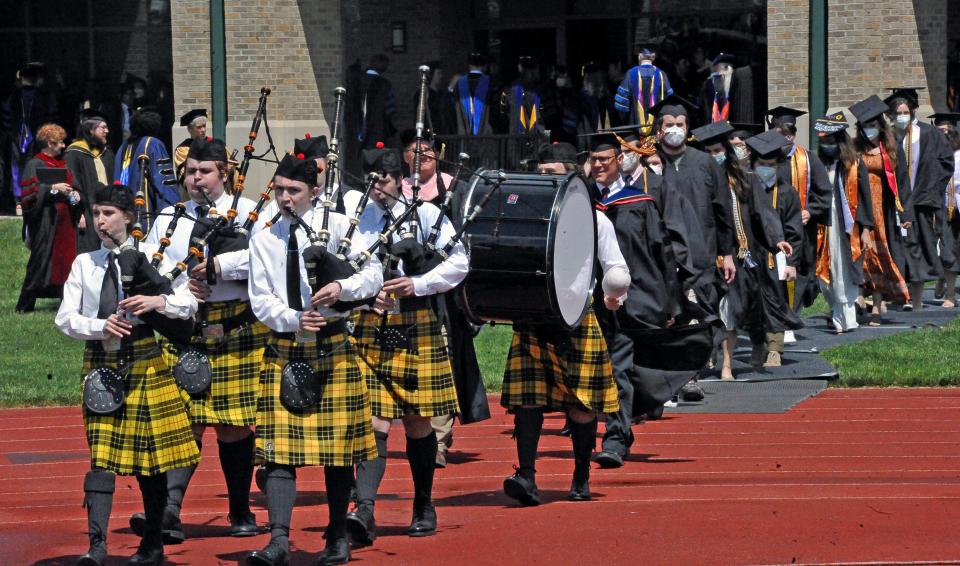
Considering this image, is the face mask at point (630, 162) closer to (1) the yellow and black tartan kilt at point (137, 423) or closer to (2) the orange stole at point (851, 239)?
(1) the yellow and black tartan kilt at point (137, 423)

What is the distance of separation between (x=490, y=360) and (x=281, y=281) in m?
6.83

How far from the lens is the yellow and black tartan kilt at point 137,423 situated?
23.2 feet

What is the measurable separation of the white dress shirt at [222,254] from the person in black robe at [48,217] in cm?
862

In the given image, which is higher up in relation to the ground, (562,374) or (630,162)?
(630,162)

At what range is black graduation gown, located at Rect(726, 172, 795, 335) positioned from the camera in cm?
1277

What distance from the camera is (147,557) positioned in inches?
281

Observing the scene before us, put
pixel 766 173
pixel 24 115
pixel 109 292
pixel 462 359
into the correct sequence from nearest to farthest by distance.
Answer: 1. pixel 109 292
2. pixel 462 359
3. pixel 766 173
4. pixel 24 115

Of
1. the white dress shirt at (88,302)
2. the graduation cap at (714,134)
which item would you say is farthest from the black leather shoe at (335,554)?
the graduation cap at (714,134)

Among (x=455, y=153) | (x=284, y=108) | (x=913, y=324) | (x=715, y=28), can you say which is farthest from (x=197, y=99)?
(x=913, y=324)

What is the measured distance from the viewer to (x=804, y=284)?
14.3 m

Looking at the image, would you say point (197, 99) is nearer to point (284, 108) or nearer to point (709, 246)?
point (284, 108)

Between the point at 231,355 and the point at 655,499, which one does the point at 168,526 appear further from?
the point at 655,499

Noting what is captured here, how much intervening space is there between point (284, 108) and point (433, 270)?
15.8 meters

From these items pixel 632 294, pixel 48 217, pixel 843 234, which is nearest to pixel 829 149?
pixel 843 234
